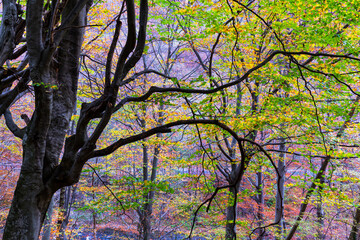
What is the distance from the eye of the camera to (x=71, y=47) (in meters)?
2.66

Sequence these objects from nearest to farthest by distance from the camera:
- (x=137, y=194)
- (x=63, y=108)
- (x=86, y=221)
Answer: (x=63, y=108) < (x=137, y=194) < (x=86, y=221)

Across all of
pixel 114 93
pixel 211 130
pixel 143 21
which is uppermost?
pixel 211 130

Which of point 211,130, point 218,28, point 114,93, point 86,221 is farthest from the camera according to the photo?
point 86,221

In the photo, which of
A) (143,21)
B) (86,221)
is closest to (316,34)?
(143,21)

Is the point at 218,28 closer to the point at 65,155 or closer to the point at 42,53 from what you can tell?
the point at 42,53

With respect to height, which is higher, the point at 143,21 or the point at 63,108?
the point at 143,21

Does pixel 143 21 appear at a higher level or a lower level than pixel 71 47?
lower

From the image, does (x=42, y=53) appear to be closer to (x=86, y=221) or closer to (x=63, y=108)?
(x=63, y=108)

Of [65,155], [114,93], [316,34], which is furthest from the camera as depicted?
[316,34]

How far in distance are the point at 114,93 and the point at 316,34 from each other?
3.55 m

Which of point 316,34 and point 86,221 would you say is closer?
point 316,34

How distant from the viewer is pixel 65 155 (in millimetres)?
2113

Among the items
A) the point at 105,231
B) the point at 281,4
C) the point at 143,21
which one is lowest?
the point at 105,231

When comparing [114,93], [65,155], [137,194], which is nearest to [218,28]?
[114,93]
